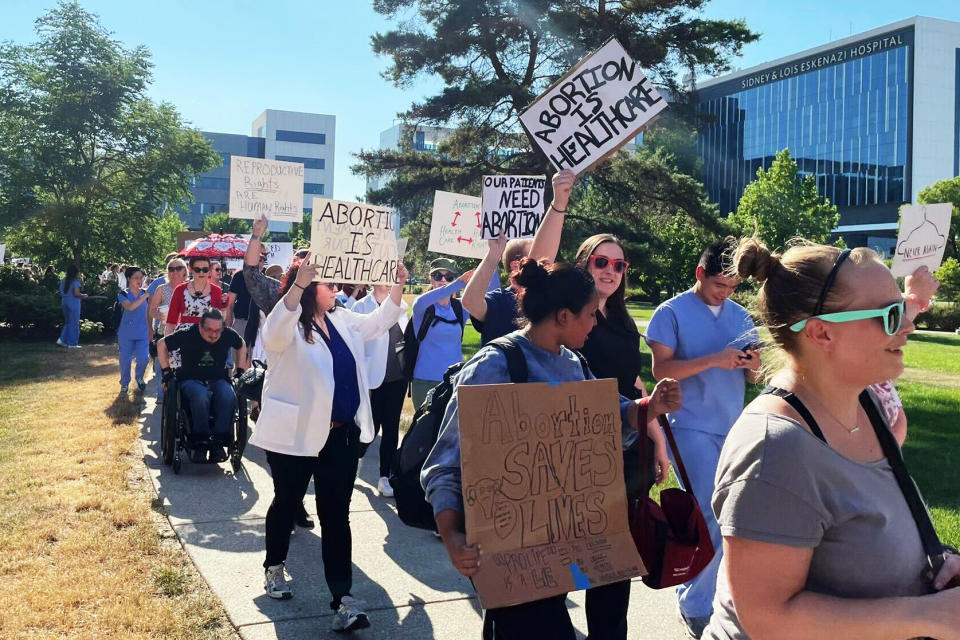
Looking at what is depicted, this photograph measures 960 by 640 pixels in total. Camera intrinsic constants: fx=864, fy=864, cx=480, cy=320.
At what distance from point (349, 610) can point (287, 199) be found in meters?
4.78

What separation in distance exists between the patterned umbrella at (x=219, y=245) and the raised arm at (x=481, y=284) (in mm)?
10117

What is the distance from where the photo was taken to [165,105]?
34.1 metres

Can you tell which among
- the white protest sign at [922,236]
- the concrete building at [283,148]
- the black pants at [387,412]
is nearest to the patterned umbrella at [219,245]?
the black pants at [387,412]

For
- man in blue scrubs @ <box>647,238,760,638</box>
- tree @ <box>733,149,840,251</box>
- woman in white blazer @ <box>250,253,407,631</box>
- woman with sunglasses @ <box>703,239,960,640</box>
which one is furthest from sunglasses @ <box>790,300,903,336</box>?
tree @ <box>733,149,840,251</box>

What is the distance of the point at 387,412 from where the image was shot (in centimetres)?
751

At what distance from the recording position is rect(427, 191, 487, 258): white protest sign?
8.16 m

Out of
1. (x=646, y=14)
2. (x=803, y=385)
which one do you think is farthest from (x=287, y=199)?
(x=646, y=14)

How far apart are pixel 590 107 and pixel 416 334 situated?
2.52 m

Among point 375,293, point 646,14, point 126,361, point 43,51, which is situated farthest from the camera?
point 43,51

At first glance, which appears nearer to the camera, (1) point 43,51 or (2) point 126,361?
(2) point 126,361

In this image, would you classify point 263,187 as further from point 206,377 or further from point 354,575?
point 354,575

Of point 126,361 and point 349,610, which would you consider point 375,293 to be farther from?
point 126,361

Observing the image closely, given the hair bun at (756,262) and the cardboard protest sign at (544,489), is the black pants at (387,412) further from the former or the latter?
the hair bun at (756,262)

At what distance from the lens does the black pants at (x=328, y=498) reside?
14.7ft
